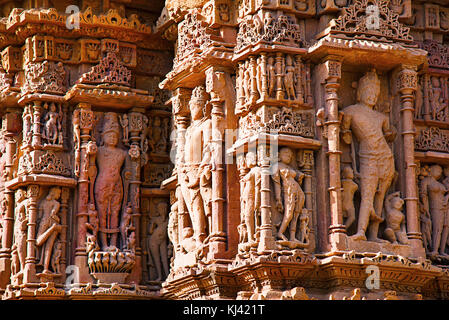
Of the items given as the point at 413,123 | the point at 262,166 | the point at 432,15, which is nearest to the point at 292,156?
the point at 262,166

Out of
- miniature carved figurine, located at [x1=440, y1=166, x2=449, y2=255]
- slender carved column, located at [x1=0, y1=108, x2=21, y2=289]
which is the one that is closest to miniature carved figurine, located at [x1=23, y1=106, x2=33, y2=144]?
slender carved column, located at [x1=0, y1=108, x2=21, y2=289]

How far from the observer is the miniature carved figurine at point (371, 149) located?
16.7 metres

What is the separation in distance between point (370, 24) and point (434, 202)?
96.3 inches

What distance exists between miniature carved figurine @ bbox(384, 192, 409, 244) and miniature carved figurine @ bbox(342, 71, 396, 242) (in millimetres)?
123

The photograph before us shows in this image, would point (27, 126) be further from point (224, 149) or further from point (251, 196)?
point (251, 196)

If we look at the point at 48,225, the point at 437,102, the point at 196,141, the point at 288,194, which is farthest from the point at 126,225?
the point at 437,102

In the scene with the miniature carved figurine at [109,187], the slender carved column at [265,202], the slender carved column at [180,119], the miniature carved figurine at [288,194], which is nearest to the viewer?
the slender carved column at [265,202]

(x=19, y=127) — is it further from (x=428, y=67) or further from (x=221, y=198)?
(x=428, y=67)

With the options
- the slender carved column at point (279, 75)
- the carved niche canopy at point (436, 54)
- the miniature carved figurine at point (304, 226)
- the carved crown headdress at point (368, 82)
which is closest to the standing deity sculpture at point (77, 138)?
the slender carved column at point (279, 75)

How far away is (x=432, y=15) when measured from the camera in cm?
1823

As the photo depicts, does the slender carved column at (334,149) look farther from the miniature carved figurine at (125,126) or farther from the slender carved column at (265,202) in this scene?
the miniature carved figurine at (125,126)

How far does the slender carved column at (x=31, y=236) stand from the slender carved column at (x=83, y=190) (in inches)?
22.5

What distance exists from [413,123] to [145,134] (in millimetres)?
3879

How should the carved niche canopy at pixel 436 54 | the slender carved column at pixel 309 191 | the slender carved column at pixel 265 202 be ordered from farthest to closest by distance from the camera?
the carved niche canopy at pixel 436 54
the slender carved column at pixel 309 191
the slender carved column at pixel 265 202
